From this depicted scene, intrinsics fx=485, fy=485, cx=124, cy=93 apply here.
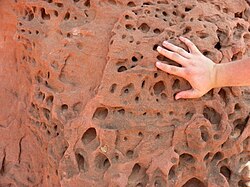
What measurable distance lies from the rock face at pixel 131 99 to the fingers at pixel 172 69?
1.8 inches

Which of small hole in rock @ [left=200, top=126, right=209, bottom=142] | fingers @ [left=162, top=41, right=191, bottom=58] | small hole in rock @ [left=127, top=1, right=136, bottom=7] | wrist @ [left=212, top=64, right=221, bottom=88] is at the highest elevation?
small hole in rock @ [left=127, top=1, right=136, bottom=7]

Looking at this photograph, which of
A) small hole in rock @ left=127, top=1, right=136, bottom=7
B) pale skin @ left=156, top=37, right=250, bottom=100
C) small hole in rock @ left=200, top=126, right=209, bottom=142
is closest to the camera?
pale skin @ left=156, top=37, right=250, bottom=100

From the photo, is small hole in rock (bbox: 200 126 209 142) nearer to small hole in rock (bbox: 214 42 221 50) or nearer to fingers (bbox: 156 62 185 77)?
fingers (bbox: 156 62 185 77)

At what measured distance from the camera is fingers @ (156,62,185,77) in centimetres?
197

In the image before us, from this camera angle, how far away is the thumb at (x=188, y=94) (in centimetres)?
200

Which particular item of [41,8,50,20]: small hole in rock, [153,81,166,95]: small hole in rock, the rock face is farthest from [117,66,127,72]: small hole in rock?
[41,8,50,20]: small hole in rock

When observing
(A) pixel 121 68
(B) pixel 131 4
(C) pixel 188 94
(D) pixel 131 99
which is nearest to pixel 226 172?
(C) pixel 188 94

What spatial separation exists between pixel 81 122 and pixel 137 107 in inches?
10.0

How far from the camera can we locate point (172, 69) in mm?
1977

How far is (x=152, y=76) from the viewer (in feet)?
6.68

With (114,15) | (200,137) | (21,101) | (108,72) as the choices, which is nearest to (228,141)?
(200,137)

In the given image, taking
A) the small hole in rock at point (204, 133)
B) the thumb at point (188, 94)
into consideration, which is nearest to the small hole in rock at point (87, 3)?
the thumb at point (188, 94)

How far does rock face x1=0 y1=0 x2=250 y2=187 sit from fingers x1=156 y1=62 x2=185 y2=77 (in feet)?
0.15

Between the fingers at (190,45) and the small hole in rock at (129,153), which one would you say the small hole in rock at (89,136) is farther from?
the fingers at (190,45)
